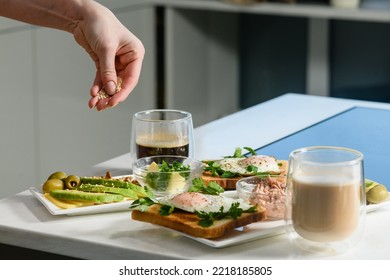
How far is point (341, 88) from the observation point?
4.43 metres

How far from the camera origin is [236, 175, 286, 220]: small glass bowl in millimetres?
1563

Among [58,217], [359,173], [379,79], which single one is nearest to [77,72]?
[379,79]

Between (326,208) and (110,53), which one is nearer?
(326,208)

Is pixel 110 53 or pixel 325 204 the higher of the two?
pixel 110 53

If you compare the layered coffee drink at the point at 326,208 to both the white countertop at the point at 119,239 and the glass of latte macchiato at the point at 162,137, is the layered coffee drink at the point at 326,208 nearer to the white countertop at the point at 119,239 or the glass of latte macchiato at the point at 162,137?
the white countertop at the point at 119,239

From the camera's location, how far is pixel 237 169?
5.80 ft

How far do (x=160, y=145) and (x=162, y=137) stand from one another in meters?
0.02

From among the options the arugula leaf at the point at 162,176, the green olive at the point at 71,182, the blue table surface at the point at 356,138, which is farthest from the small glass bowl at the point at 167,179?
the blue table surface at the point at 356,138

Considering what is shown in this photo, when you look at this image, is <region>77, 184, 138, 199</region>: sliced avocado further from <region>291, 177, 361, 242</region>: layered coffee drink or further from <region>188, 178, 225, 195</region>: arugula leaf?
<region>291, 177, 361, 242</region>: layered coffee drink

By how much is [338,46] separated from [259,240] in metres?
2.98

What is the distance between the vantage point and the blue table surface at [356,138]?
2.01 m

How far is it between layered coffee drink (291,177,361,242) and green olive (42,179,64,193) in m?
0.49

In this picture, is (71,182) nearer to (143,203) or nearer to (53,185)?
(53,185)

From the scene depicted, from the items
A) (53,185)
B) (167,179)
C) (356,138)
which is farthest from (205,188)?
(356,138)
